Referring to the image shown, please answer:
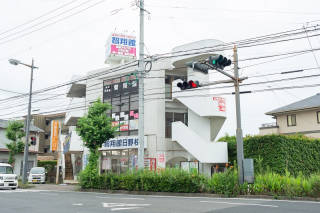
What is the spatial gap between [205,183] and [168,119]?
1102 centimetres

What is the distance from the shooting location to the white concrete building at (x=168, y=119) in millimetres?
22703

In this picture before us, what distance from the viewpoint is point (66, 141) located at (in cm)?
3173

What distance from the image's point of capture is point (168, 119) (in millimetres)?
26125

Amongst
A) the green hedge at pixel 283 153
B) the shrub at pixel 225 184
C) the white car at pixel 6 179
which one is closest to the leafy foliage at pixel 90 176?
the white car at pixel 6 179

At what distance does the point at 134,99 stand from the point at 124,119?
2144mm

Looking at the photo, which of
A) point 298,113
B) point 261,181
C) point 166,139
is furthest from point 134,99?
point 298,113

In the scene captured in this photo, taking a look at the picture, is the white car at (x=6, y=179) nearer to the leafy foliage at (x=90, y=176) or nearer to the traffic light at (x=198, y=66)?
the leafy foliage at (x=90, y=176)

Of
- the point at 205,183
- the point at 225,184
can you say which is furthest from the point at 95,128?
the point at 225,184

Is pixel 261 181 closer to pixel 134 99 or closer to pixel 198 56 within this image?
pixel 198 56

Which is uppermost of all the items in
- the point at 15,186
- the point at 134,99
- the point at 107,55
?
the point at 107,55

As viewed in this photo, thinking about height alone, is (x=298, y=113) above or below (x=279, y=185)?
above

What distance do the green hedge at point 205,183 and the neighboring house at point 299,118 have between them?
18.5m

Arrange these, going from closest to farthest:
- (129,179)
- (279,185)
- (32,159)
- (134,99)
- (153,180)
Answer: (279,185) < (153,180) < (129,179) < (134,99) < (32,159)

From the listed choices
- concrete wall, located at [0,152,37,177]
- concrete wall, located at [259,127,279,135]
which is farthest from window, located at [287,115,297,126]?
concrete wall, located at [0,152,37,177]
